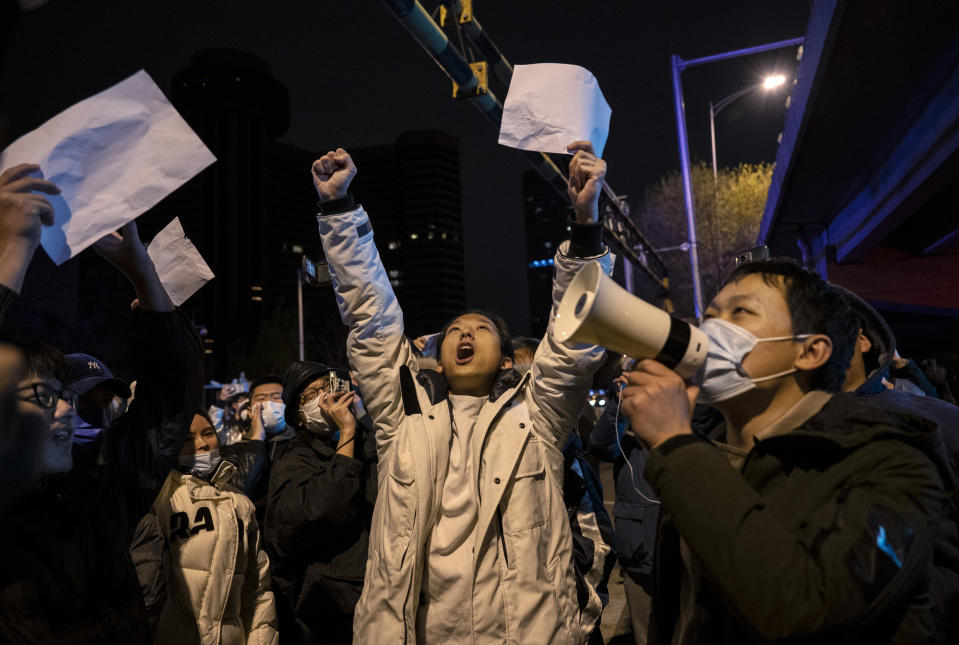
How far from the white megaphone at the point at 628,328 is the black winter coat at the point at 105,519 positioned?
154cm

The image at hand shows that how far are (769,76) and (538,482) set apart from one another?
20.5m

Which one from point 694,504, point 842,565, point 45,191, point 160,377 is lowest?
point 842,565

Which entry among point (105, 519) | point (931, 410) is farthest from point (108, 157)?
point (931, 410)

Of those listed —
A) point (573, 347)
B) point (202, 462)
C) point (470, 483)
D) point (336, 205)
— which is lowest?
point (202, 462)

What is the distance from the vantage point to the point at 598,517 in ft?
11.7

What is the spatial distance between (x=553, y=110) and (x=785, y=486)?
1775 mm

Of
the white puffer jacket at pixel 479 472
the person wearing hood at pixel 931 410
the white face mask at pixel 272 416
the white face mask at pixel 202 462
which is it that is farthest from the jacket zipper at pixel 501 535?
the white face mask at pixel 272 416

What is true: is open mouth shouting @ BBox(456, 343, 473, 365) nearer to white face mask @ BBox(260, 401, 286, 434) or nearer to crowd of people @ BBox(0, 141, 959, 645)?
crowd of people @ BBox(0, 141, 959, 645)

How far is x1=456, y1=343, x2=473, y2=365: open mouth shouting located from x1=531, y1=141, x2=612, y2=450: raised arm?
315mm

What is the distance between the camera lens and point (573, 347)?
261 centimetres

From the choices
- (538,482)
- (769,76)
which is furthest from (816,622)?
(769,76)

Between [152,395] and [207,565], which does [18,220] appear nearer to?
[152,395]

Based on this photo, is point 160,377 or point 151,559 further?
point 151,559

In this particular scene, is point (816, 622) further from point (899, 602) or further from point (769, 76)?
point (769, 76)
